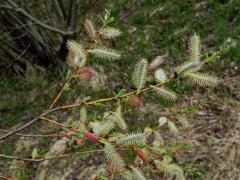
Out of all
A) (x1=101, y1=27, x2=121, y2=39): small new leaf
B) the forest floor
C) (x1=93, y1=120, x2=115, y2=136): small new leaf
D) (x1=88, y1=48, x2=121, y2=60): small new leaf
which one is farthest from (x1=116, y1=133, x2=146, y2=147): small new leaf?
the forest floor

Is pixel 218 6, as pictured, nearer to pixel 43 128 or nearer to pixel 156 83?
pixel 43 128

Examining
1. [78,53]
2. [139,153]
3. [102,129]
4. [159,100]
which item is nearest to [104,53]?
[78,53]

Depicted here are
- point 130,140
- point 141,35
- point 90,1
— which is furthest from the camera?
point 90,1

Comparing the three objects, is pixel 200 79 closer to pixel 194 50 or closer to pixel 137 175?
pixel 194 50

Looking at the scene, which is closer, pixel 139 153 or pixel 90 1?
pixel 139 153

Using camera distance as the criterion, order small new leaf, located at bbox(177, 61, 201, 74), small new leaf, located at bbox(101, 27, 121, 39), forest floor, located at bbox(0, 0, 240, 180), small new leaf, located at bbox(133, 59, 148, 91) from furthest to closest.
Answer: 1. forest floor, located at bbox(0, 0, 240, 180)
2. small new leaf, located at bbox(101, 27, 121, 39)
3. small new leaf, located at bbox(133, 59, 148, 91)
4. small new leaf, located at bbox(177, 61, 201, 74)

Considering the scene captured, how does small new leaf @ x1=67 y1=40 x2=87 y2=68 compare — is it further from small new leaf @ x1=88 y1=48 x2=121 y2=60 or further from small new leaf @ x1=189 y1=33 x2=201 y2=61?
small new leaf @ x1=189 y1=33 x2=201 y2=61

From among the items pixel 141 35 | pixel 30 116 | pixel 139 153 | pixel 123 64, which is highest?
pixel 141 35

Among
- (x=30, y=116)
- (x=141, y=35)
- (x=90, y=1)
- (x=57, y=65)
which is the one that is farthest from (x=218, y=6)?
(x=30, y=116)

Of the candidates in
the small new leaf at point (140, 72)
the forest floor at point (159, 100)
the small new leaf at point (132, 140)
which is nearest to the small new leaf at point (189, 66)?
the small new leaf at point (140, 72)

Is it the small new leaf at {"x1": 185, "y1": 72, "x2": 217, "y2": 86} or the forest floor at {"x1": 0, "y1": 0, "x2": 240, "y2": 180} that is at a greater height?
the forest floor at {"x1": 0, "y1": 0, "x2": 240, "y2": 180}
